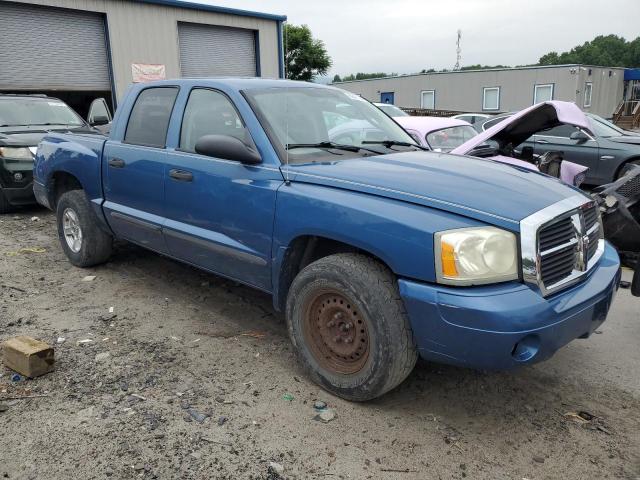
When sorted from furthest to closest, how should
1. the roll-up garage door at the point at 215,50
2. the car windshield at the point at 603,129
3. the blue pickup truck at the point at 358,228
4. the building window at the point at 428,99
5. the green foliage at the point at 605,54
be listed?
the green foliage at the point at 605,54 < the building window at the point at 428,99 < the roll-up garage door at the point at 215,50 < the car windshield at the point at 603,129 < the blue pickup truck at the point at 358,228

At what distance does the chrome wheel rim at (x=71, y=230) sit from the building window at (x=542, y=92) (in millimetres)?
28859

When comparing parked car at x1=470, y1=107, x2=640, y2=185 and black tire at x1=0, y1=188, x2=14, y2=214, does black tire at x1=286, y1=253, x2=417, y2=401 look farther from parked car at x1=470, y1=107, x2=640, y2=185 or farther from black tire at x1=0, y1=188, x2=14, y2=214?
parked car at x1=470, y1=107, x2=640, y2=185

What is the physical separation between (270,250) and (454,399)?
4.66 ft

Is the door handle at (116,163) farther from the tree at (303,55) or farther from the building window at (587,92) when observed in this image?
the tree at (303,55)

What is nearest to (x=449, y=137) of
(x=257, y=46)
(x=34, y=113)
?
(x=34, y=113)

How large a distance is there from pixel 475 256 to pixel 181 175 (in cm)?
226

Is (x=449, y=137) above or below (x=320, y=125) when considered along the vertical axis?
below

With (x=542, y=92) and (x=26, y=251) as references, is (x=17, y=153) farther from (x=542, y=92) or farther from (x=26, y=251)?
(x=542, y=92)

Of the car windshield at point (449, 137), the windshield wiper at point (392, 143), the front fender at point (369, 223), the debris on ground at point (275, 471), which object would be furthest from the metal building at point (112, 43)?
the debris on ground at point (275, 471)

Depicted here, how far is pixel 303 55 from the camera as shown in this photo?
42156 mm

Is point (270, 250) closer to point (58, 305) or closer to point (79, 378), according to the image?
point (79, 378)

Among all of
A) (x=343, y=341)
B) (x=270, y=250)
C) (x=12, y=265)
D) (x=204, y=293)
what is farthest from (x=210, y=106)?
(x=12, y=265)

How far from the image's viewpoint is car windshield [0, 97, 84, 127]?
338 inches

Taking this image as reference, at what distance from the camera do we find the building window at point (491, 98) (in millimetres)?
30984
